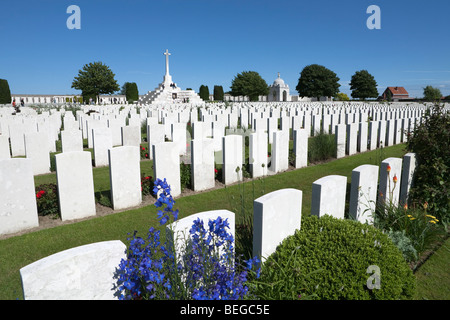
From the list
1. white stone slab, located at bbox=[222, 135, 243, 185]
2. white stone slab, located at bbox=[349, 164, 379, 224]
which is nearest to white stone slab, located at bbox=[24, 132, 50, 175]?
white stone slab, located at bbox=[222, 135, 243, 185]

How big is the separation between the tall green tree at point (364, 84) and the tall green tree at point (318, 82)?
505 cm

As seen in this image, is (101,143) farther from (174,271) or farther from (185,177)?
(174,271)

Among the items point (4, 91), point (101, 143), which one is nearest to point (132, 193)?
point (101, 143)

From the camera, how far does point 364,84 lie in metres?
71.8

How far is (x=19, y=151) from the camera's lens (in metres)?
9.23

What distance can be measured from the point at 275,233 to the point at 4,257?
3.31 m

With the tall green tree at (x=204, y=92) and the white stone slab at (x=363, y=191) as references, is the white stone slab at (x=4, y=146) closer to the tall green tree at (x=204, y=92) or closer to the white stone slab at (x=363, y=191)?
the white stone slab at (x=363, y=191)

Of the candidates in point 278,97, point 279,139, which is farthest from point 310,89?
point 279,139

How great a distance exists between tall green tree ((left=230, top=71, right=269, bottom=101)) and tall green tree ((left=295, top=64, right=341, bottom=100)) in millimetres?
9459

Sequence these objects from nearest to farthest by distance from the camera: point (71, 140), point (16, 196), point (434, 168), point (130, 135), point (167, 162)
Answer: point (16, 196)
point (434, 168)
point (167, 162)
point (71, 140)
point (130, 135)

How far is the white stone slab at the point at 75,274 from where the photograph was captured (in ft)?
6.20

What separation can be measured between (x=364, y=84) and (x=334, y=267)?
78221 mm

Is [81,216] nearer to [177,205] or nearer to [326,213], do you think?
[177,205]

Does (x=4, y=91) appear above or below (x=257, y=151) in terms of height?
above
